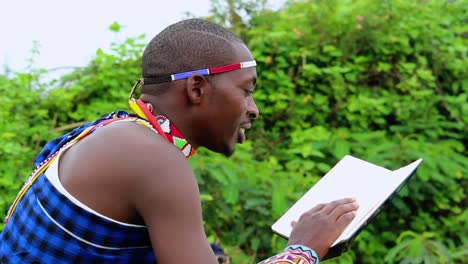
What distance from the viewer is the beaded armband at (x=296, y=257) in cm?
172

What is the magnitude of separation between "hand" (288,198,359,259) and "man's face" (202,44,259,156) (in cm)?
27

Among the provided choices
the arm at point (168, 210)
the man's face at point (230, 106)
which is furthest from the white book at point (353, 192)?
the arm at point (168, 210)

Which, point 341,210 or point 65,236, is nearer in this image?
point 65,236

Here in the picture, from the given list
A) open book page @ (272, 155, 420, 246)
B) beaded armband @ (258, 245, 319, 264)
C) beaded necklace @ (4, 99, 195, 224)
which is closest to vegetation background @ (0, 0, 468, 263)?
open book page @ (272, 155, 420, 246)

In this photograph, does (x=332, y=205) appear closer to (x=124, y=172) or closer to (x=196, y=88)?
(x=196, y=88)

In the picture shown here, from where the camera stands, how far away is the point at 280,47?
16.5 ft

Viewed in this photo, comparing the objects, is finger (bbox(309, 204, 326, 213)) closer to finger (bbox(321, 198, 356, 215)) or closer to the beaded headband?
finger (bbox(321, 198, 356, 215))

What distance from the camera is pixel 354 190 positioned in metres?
2.09

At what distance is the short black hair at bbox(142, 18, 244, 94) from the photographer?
5.87ft

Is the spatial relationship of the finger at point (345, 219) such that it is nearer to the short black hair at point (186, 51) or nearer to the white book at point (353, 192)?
the white book at point (353, 192)

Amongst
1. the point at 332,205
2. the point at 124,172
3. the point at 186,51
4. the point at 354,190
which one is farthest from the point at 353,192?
the point at 124,172

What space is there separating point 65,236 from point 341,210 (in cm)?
68

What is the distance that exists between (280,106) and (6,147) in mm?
1935

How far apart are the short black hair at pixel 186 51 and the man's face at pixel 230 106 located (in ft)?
0.13
